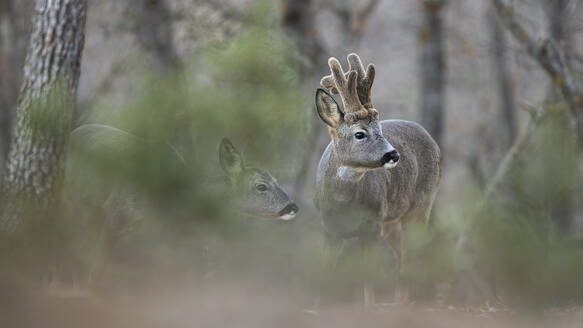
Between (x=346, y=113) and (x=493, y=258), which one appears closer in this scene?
Result: (x=346, y=113)

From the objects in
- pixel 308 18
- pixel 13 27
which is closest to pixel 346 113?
pixel 308 18

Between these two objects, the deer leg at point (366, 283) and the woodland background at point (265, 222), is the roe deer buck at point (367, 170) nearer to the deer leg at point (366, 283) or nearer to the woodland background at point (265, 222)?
the deer leg at point (366, 283)

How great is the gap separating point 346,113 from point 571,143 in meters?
6.90

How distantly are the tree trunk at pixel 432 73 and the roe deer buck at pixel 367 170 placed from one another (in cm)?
915

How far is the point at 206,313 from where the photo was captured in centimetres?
591

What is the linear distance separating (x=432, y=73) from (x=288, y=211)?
10547 millimetres

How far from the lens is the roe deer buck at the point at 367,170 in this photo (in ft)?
17.8

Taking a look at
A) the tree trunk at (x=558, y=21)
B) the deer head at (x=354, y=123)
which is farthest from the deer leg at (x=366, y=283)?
the tree trunk at (x=558, y=21)

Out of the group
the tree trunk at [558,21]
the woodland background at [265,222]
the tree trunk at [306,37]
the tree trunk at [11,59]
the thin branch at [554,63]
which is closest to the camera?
the woodland background at [265,222]

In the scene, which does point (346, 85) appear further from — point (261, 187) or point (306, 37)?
point (306, 37)

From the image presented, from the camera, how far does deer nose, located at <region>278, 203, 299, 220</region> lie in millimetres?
6194

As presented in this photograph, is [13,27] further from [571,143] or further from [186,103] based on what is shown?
[571,143]

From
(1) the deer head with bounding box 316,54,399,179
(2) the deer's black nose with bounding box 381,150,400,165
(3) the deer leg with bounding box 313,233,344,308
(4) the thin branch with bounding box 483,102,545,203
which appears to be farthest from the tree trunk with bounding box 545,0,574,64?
(2) the deer's black nose with bounding box 381,150,400,165

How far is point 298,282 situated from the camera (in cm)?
836
